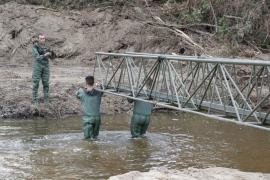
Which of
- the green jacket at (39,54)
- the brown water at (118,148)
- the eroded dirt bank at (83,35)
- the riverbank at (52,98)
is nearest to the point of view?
the brown water at (118,148)

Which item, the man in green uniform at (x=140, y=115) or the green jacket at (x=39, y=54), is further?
the green jacket at (x=39, y=54)

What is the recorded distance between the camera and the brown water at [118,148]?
10.6 metres

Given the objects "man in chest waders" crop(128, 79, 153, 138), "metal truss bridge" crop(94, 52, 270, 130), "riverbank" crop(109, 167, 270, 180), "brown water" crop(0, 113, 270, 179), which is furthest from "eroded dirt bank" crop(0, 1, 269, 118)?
"riverbank" crop(109, 167, 270, 180)

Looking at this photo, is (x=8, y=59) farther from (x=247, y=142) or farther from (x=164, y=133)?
(x=247, y=142)

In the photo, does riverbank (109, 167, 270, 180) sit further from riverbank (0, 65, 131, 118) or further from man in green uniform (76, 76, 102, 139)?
riverbank (0, 65, 131, 118)

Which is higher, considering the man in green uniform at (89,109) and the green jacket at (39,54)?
the green jacket at (39,54)

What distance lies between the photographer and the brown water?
10609mm

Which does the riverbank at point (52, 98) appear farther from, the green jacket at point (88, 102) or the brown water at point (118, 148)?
the green jacket at point (88, 102)

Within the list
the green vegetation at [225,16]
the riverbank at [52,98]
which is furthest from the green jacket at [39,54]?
the green vegetation at [225,16]

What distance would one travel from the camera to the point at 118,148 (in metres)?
12.4

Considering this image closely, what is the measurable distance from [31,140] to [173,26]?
486 inches

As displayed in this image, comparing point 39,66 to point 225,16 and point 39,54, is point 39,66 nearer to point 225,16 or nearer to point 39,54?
point 39,54

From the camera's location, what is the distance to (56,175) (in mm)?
10008

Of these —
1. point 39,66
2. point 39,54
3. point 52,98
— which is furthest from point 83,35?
point 39,54
